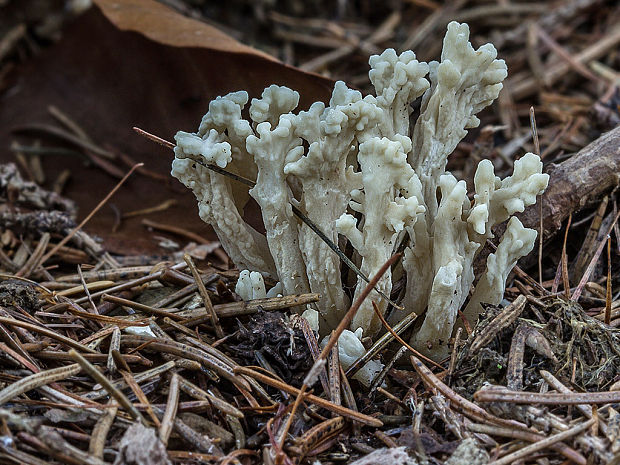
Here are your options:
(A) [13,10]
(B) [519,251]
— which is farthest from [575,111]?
(A) [13,10]

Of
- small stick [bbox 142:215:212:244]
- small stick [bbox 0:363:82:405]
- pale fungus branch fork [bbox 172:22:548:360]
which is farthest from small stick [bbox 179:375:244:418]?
small stick [bbox 142:215:212:244]

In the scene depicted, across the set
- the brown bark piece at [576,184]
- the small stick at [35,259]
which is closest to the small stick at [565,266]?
the brown bark piece at [576,184]

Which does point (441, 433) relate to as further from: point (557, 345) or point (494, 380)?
point (557, 345)

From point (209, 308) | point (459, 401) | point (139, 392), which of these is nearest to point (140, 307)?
point (209, 308)

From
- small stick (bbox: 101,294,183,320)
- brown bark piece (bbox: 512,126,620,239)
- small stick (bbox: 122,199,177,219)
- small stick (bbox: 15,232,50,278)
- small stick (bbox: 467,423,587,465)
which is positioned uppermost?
brown bark piece (bbox: 512,126,620,239)

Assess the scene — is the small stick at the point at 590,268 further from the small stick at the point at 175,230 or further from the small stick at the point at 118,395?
the small stick at the point at 175,230

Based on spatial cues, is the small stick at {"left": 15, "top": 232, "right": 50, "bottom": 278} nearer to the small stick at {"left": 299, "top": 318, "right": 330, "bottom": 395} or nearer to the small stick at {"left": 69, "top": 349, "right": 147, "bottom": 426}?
the small stick at {"left": 69, "top": 349, "right": 147, "bottom": 426}
